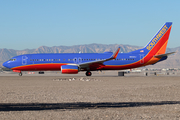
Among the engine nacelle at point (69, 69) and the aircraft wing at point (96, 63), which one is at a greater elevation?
the aircraft wing at point (96, 63)

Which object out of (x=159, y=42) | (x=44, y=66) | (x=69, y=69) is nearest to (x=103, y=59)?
(x=69, y=69)

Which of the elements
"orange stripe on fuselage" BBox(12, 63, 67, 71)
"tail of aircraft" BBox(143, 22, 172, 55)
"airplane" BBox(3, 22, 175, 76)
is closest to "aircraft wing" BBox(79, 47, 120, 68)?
"airplane" BBox(3, 22, 175, 76)

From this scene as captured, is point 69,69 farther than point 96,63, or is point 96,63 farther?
point 96,63

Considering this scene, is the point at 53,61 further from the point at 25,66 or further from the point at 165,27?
the point at 165,27

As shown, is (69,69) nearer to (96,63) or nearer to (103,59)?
(96,63)

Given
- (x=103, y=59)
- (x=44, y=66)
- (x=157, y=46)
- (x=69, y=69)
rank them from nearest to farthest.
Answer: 1. (x=69, y=69)
2. (x=103, y=59)
3. (x=44, y=66)
4. (x=157, y=46)

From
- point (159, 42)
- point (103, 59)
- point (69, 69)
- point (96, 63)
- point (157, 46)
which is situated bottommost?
point (69, 69)

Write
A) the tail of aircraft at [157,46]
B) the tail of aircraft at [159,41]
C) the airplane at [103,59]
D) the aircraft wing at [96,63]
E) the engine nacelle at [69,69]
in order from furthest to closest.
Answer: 1. the tail of aircraft at [159,41]
2. the tail of aircraft at [157,46]
3. the airplane at [103,59]
4. the aircraft wing at [96,63]
5. the engine nacelle at [69,69]

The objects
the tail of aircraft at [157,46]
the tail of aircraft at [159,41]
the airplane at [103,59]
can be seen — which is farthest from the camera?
the tail of aircraft at [159,41]

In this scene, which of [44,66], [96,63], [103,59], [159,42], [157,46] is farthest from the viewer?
[159,42]

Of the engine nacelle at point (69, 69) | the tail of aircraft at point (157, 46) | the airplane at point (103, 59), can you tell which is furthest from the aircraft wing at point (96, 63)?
the tail of aircraft at point (157, 46)

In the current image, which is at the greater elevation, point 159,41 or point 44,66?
point 159,41

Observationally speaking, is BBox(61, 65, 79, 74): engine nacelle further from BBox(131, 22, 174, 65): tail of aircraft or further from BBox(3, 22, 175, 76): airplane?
BBox(131, 22, 174, 65): tail of aircraft

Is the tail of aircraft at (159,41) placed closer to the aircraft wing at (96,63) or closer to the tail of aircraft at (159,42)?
the tail of aircraft at (159,42)
